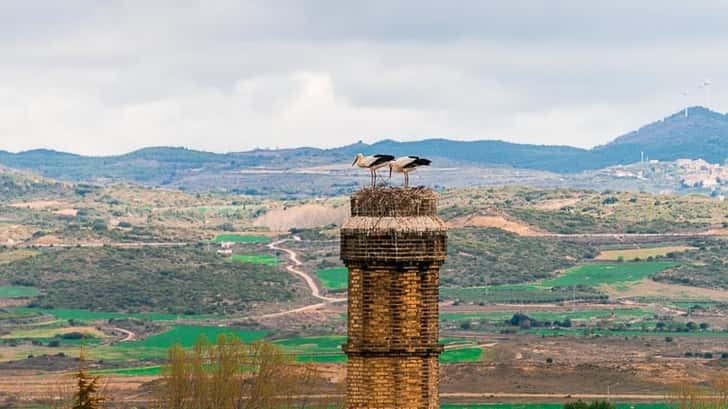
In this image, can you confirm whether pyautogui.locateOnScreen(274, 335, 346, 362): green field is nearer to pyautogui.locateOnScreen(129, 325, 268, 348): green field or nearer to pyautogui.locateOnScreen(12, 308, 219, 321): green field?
pyautogui.locateOnScreen(129, 325, 268, 348): green field

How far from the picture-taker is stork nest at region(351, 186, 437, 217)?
25484 millimetres

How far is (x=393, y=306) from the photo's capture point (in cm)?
2500

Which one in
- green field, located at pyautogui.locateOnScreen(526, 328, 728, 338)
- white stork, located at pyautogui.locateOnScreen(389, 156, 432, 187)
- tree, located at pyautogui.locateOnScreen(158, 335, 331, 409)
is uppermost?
white stork, located at pyautogui.locateOnScreen(389, 156, 432, 187)

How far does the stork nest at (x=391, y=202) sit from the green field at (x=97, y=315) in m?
162

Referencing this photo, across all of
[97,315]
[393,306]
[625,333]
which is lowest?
[97,315]

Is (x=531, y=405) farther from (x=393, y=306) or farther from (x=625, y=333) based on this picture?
(x=393, y=306)

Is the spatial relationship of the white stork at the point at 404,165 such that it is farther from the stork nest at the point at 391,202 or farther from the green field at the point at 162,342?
the green field at the point at 162,342

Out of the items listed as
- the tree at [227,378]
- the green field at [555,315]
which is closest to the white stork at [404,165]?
the tree at [227,378]

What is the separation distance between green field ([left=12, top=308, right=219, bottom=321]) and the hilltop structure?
161984 millimetres

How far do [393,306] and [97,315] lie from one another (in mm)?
170055

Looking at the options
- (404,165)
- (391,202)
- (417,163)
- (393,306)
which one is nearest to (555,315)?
(417,163)

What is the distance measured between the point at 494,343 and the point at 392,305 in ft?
433

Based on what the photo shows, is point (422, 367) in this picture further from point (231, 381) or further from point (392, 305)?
point (231, 381)

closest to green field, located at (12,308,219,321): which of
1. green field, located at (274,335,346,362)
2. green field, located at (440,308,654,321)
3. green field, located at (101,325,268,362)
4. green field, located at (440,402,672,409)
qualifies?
green field, located at (101,325,268,362)
